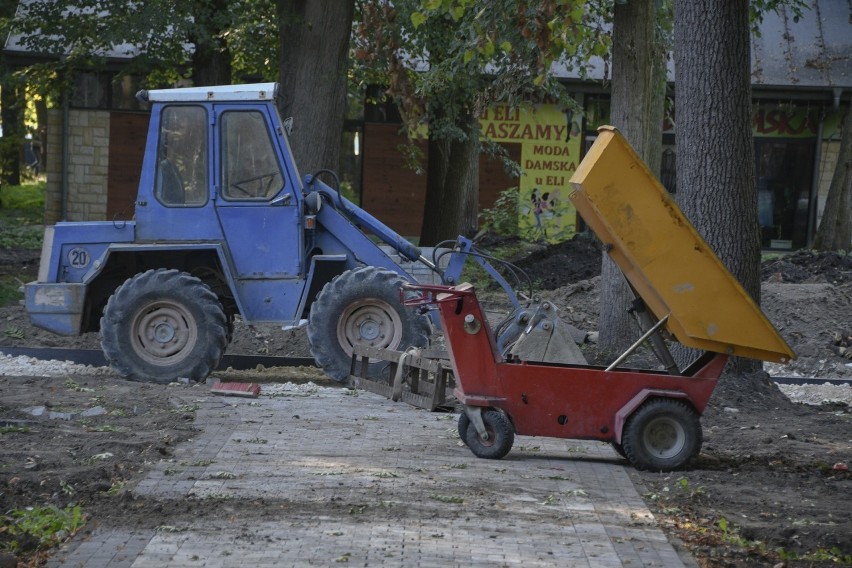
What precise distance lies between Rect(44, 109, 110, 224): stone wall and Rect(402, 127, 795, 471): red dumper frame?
2458 centimetres

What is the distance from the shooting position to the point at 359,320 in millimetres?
11938

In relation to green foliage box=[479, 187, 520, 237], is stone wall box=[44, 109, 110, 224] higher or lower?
higher

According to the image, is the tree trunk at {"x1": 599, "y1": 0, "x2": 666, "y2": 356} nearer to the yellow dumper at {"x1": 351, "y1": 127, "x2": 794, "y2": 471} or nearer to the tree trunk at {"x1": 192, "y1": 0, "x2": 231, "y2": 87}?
the yellow dumper at {"x1": 351, "y1": 127, "x2": 794, "y2": 471}

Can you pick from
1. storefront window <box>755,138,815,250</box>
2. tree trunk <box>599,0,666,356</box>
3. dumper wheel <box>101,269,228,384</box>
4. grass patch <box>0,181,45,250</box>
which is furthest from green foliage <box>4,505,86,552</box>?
storefront window <box>755,138,815,250</box>

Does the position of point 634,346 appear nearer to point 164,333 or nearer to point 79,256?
point 164,333

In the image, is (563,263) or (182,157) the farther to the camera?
(563,263)

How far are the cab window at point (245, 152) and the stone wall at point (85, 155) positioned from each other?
20.4 m

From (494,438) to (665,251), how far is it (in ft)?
5.54

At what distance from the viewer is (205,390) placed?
11.5m

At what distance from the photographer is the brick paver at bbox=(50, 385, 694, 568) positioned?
603cm

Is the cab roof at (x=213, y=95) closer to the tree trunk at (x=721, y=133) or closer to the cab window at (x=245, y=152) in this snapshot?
the cab window at (x=245, y=152)

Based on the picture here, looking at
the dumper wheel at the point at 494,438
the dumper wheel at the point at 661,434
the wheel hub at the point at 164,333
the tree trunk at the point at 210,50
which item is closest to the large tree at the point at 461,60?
the tree trunk at the point at 210,50

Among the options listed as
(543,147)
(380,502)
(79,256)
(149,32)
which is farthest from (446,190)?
(380,502)

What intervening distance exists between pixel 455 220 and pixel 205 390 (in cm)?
1386
